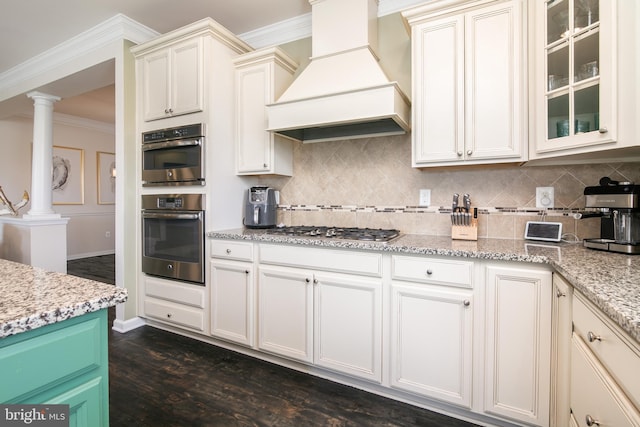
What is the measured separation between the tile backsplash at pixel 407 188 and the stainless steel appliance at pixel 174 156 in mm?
664

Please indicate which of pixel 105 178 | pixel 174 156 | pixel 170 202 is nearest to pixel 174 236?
pixel 170 202

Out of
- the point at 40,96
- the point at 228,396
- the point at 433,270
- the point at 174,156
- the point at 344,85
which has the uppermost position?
the point at 40,96

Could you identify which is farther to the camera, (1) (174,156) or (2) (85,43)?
(2) (85,43)

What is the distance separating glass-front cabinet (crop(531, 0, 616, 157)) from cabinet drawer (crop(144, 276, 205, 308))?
243 cm

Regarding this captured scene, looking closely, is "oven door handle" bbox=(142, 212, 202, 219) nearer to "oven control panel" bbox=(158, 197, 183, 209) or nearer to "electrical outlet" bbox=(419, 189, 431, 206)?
"oven control panel" bbox=(158, 197, 183, 209)

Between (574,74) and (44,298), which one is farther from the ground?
(574,74)

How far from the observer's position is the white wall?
203 inches

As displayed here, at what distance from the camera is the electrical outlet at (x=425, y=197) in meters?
2.27

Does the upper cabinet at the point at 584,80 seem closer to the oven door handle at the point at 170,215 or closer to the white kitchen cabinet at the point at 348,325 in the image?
the white kitchen cabinet at the point at 348,325

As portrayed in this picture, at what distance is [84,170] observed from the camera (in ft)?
19.5

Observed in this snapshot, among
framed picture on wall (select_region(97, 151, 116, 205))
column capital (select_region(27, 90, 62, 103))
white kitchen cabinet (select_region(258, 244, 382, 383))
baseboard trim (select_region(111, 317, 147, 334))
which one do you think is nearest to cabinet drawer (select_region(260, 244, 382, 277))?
white kitchen cabinet (select_region(258, 244, 382, 383))

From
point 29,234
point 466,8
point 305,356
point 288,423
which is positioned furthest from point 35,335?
point 29,234

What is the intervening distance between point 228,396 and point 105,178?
19.9 feet

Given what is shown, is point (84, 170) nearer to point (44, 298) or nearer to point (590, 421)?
point (44, 298)
